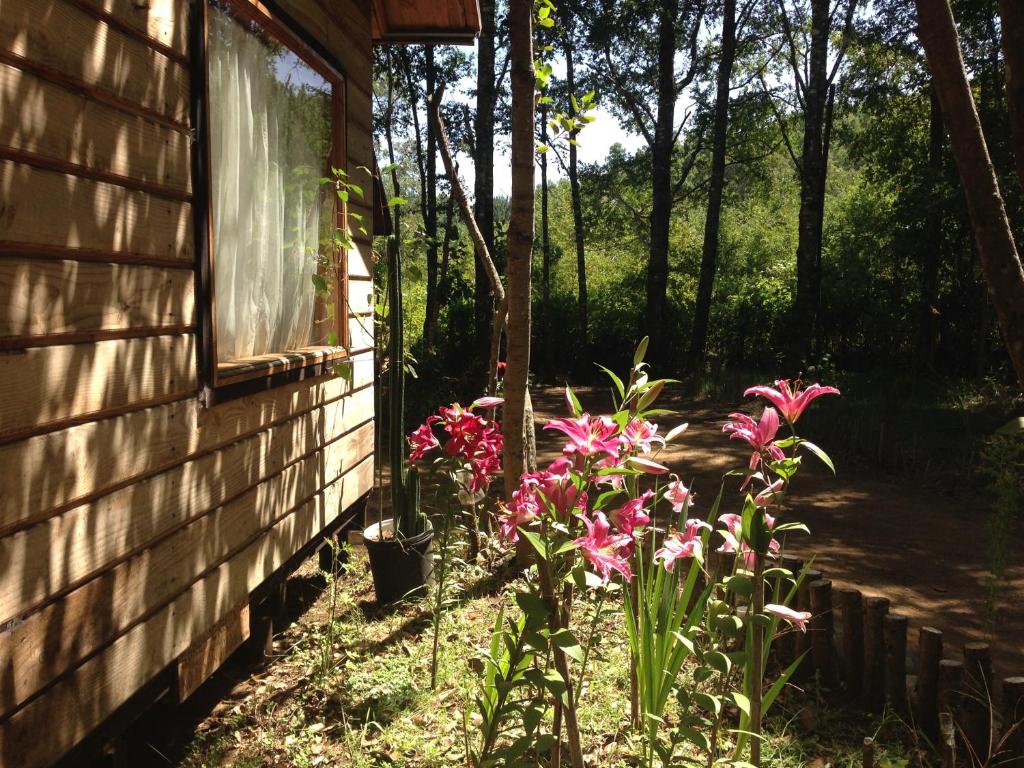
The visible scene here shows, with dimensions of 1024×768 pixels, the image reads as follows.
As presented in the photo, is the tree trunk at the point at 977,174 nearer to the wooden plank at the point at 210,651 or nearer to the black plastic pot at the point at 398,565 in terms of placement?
the wooden plank at the point at 210,651

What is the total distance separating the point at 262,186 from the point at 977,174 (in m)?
2.59

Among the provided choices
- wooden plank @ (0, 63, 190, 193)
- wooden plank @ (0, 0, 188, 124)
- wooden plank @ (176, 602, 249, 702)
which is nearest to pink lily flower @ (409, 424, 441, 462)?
wooden plank @ (176, 602, 249, 702)

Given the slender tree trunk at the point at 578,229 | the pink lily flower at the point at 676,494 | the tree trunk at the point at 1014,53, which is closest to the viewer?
the tree trunk at the point at 1014,53

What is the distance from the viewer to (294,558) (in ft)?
11.0

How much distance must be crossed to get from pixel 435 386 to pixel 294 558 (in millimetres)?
6652

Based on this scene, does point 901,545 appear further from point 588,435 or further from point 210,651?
point 210,651

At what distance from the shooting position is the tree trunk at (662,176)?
40.9ft

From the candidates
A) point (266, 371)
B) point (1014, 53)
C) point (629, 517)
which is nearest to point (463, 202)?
point (266, 371)

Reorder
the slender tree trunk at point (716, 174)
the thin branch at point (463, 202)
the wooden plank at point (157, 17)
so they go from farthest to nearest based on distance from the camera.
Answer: the slender tree trunk at point (716, 174) < the thin branch at point (463, 202) < the wooden plank at point (157, 17)

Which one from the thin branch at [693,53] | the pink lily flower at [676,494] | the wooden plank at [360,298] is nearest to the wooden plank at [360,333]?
the wooden plank at [360,298]

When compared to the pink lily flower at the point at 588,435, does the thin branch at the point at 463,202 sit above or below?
above

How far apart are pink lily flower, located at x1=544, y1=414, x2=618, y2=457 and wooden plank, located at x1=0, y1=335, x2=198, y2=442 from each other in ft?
3.89

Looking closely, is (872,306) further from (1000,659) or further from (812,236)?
(1000,659)

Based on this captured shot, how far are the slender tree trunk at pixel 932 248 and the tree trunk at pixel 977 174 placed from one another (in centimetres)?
966
